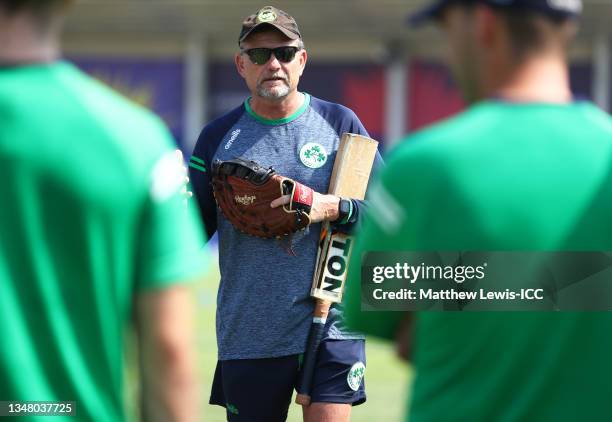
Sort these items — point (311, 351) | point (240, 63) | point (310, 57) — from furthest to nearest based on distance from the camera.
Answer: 1. point (310, 57)
2. point (240, 63)
3. point (311, 351)

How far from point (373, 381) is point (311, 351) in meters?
5.20

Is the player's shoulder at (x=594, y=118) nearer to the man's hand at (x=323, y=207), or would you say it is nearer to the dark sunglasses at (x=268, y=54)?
the man's hand at (x=323, y=207)

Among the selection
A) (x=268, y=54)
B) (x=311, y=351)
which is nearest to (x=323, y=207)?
(x=311, y=351)

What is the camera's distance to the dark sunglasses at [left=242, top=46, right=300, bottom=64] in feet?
19.4

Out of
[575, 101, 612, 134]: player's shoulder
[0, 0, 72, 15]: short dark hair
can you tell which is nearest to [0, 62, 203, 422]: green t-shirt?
[0, 0, 72, 15]: short dark hair

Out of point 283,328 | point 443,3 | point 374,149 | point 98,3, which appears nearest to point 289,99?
point 374,149

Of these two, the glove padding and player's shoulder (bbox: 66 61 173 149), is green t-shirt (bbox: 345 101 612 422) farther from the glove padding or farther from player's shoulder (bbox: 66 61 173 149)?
the glove padding

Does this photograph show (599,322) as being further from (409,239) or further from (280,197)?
(280,197)

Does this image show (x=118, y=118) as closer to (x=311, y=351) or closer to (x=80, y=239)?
Result: (x=80, y=239)

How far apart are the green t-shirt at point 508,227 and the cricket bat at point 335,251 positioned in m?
2.97

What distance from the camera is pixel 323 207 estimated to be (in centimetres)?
571

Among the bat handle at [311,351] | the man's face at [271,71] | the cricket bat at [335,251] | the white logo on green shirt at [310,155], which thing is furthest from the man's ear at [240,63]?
the bat handle at [311,351]

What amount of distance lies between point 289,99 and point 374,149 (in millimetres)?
489

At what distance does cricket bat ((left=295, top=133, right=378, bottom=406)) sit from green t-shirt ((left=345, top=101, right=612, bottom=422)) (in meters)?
2.97
